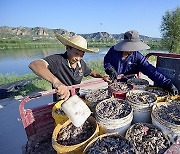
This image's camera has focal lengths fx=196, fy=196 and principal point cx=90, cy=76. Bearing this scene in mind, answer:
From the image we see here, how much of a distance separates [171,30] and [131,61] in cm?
2272

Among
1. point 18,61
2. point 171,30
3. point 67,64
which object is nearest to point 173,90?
point 67,64

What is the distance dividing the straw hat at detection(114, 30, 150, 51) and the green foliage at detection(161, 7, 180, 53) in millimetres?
21740

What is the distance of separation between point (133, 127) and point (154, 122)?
0.22 meters

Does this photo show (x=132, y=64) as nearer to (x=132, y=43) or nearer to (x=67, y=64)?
(x=132, y=43)

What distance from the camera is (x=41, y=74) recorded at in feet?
8.25

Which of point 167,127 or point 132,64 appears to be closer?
point 167,127

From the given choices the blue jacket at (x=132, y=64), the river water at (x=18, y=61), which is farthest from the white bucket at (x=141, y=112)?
the river water at (x=18, y=61)

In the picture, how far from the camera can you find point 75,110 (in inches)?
72.8

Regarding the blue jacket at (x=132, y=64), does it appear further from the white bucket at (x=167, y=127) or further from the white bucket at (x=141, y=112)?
the white bucket at (x=167, y=127)

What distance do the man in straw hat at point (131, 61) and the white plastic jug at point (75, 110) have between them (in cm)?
162

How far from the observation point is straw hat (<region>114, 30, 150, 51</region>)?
3.37 meters

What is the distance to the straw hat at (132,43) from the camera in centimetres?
337

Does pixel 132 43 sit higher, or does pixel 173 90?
pixel 132 43

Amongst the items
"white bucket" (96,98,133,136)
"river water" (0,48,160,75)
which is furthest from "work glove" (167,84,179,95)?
"river water" (0,48,160,75)
